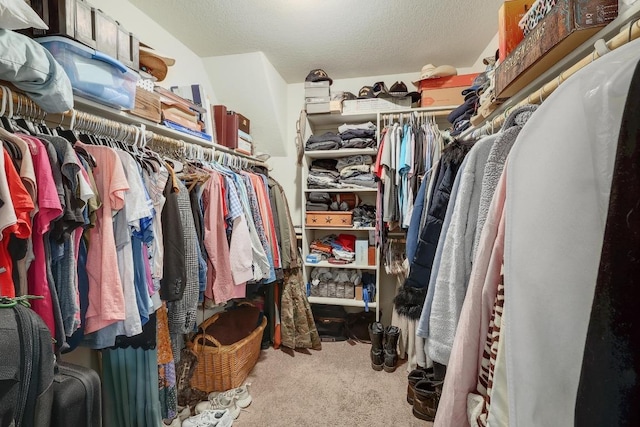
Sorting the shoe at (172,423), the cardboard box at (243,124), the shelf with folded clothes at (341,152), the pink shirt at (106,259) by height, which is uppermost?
the cardboard box at (243,124)

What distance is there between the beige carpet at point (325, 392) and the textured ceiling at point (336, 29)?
2291mm

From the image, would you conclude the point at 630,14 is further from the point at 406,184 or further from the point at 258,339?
the point at 258,339

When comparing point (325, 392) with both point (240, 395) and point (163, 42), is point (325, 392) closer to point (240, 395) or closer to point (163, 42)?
point (240, 395)

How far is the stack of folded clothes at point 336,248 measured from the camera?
240 centimetres

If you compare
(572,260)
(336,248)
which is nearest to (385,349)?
(336,248)

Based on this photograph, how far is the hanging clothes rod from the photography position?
0.83 meters

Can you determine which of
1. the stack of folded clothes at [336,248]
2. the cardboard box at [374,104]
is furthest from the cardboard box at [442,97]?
the stack of folded clothes at [336,248]

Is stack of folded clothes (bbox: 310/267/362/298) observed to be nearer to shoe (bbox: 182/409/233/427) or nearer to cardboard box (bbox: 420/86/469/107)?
shoe (bbox: 182/409/233/427)

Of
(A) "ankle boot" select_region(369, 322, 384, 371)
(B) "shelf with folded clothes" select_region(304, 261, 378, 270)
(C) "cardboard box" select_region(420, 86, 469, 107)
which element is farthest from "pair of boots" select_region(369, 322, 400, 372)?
(C) "cardboard box" select_region(420, 86, 469, 107)

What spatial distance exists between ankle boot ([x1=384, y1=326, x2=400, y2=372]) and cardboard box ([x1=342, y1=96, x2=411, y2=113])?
1.73 m

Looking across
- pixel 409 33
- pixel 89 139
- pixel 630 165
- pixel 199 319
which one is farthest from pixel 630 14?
pixel 199 319

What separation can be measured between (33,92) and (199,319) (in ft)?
5.58

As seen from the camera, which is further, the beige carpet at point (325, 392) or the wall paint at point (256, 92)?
the wall paint at point (256, 92)

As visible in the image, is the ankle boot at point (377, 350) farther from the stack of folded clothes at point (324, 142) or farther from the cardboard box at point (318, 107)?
the cardboard box at point (318, 107)
